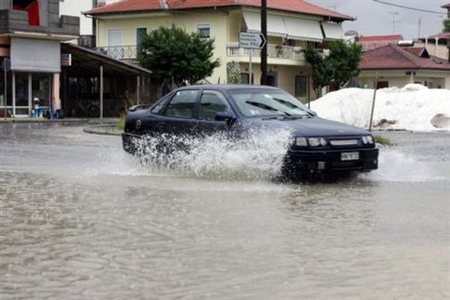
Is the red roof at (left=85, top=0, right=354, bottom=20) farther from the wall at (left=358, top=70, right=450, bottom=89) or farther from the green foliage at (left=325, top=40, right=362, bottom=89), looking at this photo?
the wall at (left=358, top=70, right=450, bottom=89)

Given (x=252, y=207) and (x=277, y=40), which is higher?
(x=277, y=40)

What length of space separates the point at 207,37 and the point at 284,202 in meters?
42.0

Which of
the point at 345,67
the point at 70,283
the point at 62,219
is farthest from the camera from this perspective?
the point at 345,67

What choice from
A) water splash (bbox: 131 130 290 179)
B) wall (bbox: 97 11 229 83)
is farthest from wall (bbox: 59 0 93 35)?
water splash (bbox: 131 130 290 179)

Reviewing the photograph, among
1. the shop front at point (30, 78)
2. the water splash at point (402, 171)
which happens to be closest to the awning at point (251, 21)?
the shop front at point (30, 78)

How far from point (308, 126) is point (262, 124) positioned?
2.31 ft

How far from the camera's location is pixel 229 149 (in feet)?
41.9

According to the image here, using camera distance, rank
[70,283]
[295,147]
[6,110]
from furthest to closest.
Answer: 1. [6,110]
2. [295,147]
3. [70,283]

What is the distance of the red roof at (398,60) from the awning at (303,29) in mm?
10650

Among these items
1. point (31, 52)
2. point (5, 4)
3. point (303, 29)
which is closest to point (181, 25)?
point (303, 29)

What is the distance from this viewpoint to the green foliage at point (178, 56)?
46.1 metres

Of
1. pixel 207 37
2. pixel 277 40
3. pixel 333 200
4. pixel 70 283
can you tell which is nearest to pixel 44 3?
pixel 207 37

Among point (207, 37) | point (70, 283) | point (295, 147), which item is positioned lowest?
point (70, 283)

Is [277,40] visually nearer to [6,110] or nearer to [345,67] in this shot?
[345,67]
